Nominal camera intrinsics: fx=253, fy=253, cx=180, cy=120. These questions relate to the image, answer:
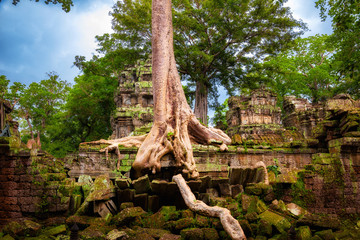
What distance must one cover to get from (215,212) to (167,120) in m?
2.95

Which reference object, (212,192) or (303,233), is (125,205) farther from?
(303,233)

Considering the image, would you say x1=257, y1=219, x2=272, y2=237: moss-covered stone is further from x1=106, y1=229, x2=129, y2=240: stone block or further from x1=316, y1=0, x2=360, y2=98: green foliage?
x1=316, y1=0, x2=360, y2=98: green foliage

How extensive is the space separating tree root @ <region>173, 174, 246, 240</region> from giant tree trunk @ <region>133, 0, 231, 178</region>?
842mm

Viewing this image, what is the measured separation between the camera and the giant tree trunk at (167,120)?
215 inches

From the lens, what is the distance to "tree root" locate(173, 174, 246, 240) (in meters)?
3.35

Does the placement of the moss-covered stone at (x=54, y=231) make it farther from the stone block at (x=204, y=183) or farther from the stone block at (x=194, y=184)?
the stone block at (x=204, y=183)

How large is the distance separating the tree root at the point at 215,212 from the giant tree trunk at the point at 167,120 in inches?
33.2

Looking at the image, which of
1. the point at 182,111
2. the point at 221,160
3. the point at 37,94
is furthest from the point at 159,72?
the point at 37,94

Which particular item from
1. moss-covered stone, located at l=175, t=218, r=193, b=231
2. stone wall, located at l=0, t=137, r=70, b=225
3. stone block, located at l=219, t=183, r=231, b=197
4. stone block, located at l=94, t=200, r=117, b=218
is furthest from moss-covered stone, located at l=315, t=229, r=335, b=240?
stone wall, located at l=0, t=137, r=70, b=225

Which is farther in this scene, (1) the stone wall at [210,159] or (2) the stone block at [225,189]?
(1) the stone wall at [210,159]

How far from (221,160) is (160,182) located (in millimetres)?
2350

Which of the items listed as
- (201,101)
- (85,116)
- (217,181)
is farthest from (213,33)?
(217,181)

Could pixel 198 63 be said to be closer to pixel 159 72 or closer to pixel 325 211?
pixel 159 72

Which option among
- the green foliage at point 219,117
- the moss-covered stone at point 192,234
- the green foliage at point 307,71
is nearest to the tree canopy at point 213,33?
the green foliage at point 219,117
